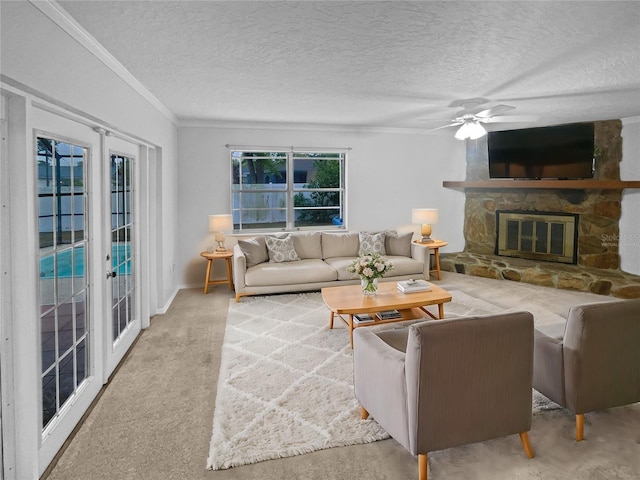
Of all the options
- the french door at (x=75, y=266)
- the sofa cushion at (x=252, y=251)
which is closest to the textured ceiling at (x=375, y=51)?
the french door at (x=75, y=266)

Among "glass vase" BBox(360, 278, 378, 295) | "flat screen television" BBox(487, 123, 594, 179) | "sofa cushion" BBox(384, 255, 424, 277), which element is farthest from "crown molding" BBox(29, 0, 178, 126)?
"flat screen television" BBox(487, 123, 594, 179)

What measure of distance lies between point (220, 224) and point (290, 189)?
52.4 inches

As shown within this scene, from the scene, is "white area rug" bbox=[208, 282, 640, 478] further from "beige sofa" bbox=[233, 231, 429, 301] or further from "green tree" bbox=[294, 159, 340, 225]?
"green tree" bbox=[294, 159, 340, 225]

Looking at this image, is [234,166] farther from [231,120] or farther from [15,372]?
[15,372]

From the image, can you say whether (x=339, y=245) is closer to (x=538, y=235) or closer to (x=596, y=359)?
(x=538, y=235)

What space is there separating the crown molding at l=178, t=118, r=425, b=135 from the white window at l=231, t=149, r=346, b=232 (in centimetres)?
35

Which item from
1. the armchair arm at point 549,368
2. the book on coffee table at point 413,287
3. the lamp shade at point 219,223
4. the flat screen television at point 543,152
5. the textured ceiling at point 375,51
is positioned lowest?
the armchair arm at point 549,368

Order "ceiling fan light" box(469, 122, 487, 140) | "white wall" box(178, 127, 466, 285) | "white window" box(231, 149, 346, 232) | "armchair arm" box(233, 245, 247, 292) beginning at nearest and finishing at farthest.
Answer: "ceiling fan light" box(469, 122, 487, 140) < "armchair arm" box(233, 245, 247, 292) < "white wall" box(178, 127, 466, 285) < "white window" box(231, 149, 346, 232)

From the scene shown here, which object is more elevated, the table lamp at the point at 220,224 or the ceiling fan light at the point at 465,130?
the ceiling fan light at the point at 465,130

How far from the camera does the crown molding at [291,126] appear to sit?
6105 mm

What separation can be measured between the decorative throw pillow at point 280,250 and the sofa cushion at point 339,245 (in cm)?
53

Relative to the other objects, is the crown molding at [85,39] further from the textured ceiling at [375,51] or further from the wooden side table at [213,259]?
the wooden side table at [213,259]

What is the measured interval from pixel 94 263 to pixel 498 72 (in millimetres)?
3418

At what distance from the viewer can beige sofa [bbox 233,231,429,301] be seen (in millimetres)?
5508
